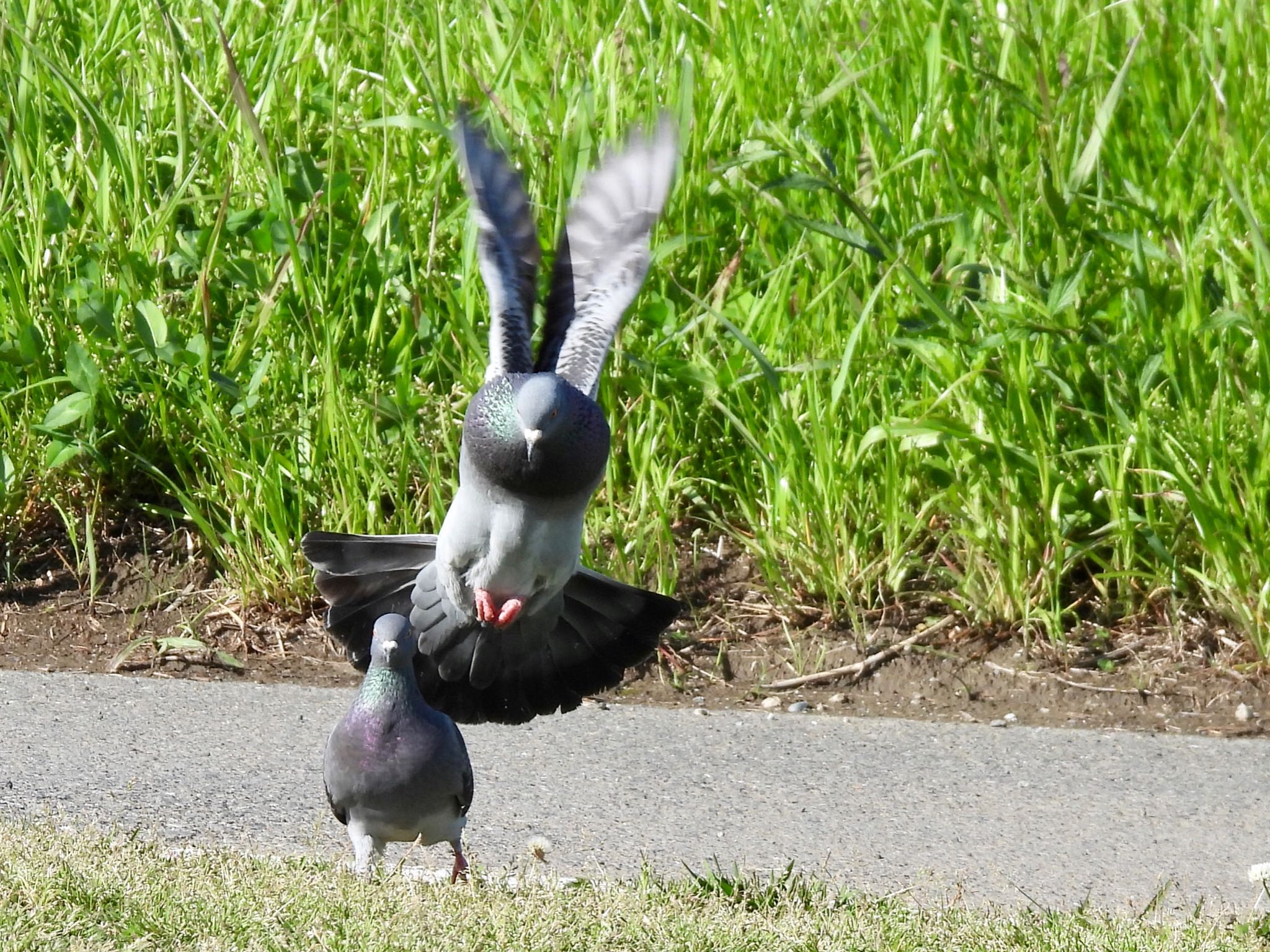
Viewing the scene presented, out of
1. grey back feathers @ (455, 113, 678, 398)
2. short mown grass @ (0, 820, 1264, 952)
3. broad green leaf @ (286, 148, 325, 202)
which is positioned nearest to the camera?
short mown grass @ (0, 820, 1264, 952)

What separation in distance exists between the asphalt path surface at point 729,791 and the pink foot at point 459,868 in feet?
0.40

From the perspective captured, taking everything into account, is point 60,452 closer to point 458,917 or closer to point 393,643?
point 393,643

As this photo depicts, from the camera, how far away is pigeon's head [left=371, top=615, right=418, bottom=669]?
9.94ft

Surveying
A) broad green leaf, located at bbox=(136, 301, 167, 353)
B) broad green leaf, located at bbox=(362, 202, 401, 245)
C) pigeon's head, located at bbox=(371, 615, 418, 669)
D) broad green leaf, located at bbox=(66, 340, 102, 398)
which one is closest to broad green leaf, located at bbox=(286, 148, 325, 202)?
broad green leaf, located at bbox=(362, 202, 401, 245)

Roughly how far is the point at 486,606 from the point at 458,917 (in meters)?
0.66

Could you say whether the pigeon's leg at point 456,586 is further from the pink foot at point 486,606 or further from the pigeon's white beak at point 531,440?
the pigeon's white beak at point 531,440

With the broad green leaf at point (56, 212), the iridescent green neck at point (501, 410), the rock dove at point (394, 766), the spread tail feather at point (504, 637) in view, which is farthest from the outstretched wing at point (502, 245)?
the broad green leaf at point (56, 212)

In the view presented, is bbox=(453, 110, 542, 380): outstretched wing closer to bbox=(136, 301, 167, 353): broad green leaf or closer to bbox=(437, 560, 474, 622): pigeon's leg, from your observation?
bbox=(437, 560, 474, 622): pigeon's leg

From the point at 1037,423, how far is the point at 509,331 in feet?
5.58

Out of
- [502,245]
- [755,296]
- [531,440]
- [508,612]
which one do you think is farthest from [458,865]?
[755,296]

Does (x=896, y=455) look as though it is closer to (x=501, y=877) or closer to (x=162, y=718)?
(x=501, y=877)

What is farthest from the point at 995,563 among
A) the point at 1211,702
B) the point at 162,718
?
the point at 162,718

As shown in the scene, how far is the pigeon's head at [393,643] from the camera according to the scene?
303cm

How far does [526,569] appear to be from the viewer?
3037 millimetres
